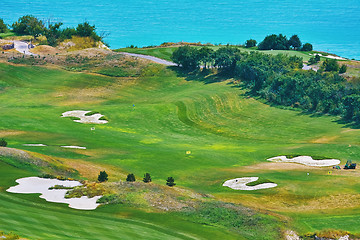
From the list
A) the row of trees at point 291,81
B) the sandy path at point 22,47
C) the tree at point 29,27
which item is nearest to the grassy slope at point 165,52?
the row of trees at point 291,81

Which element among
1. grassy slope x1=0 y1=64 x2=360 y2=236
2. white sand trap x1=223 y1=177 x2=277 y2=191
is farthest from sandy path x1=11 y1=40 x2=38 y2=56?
white sand trap x1=223 y1=177 x2=277 y2=191

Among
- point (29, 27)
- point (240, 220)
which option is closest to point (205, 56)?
point (29, 27)

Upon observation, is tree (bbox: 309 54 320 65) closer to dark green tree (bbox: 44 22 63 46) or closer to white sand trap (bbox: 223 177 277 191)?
dark green tree (bbox: 44 22 63 46)

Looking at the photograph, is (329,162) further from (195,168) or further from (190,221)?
(190,221)

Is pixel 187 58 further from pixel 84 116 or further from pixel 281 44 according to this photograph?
pixel 84 116

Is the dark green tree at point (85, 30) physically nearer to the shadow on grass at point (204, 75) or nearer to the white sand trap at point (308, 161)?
the shadow on grass at point (204, 75)

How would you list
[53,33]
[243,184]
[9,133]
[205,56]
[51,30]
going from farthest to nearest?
1. [53,33]
2. [51,30]
3. [205,56]
4. [9,133]
5. [243,184]
